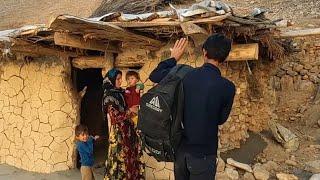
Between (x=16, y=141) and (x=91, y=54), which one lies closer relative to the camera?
(x=91, y=54)

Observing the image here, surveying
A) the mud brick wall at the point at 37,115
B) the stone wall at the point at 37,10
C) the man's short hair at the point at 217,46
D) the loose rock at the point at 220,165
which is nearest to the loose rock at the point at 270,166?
the loose rock at the point at 220,165

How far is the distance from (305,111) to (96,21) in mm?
5371

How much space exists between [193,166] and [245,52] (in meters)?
2.36

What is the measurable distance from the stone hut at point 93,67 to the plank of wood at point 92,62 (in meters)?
0.01

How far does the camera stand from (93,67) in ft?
20.1

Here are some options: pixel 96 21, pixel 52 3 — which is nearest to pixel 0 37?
pixel 96 21

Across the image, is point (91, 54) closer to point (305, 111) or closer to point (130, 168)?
point (130, 168)

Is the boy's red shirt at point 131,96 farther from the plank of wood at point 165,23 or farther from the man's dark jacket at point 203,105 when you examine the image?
the man's dark jacket at point 203,105

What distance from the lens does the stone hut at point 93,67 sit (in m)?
4.52

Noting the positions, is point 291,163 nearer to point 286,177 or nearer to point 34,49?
point 286,177

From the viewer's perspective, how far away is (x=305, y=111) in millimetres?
8273

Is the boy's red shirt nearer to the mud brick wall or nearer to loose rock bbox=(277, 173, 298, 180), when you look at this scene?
the mud brick wall

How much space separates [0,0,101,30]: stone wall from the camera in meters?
15.7

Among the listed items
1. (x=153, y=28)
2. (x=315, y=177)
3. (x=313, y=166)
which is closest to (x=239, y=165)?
(x=315, y=177)
